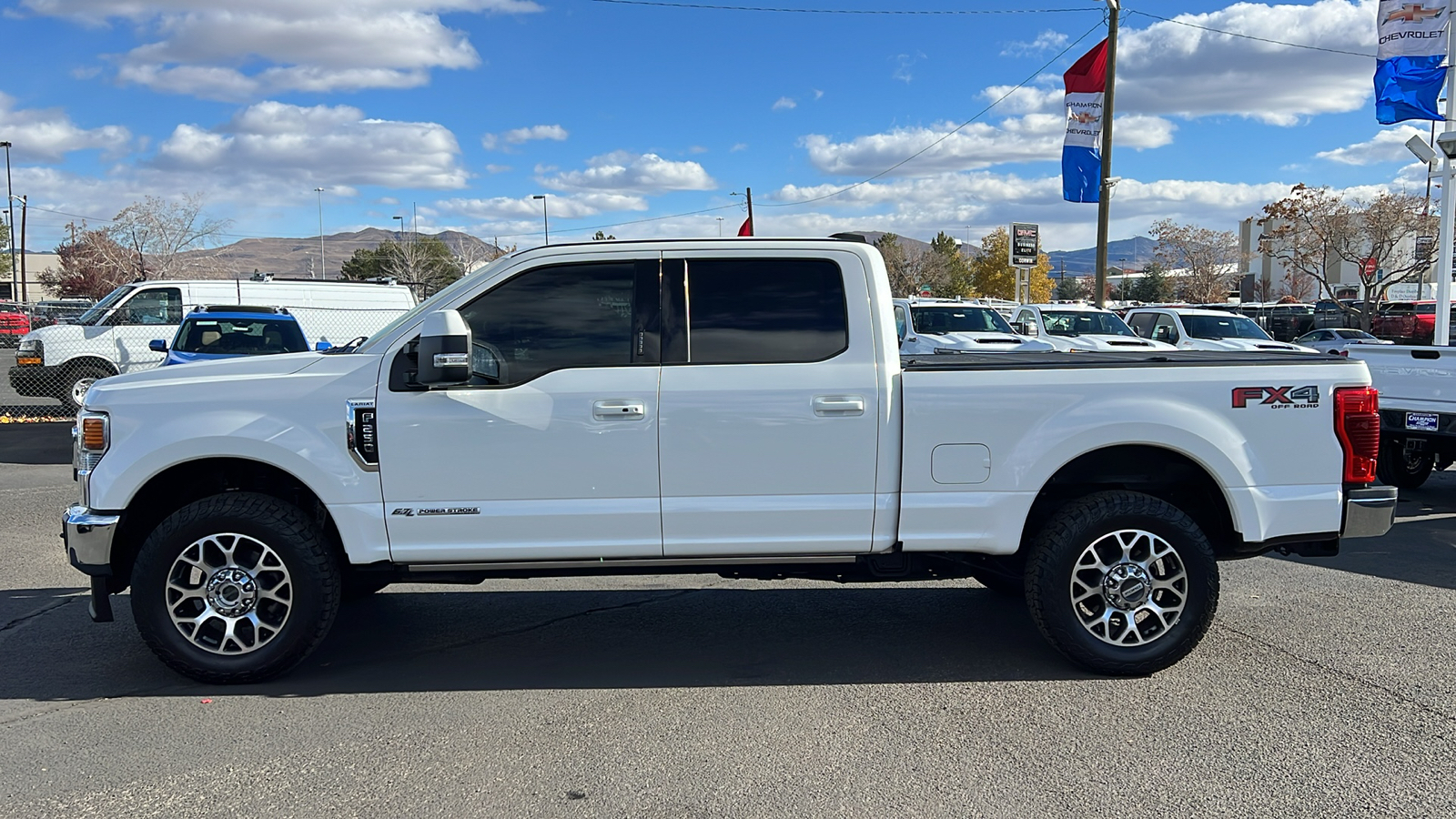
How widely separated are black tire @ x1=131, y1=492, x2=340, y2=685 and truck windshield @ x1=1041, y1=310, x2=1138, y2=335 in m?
16.8

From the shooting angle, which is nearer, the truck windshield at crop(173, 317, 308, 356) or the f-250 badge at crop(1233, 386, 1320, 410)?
the f-250 badge at crop(1233, 386, 1320, 410)

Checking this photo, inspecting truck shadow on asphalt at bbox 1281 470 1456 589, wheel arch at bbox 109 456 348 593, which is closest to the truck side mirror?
wheel arch at bbox 109 456 348 593

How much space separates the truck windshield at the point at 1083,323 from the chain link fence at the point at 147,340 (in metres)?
12.0

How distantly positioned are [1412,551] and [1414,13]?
10.9 meters

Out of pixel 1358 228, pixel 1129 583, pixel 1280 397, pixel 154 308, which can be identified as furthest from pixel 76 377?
pixel 1358 228

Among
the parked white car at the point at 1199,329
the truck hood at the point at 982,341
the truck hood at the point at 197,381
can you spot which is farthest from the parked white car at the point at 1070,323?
the truck hood at the point at 197,381

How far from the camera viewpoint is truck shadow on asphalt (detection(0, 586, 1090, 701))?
16.5ft

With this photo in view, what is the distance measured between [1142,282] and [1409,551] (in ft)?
286

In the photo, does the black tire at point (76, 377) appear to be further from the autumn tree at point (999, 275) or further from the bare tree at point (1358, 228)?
the autumn tree at point (999, 275)

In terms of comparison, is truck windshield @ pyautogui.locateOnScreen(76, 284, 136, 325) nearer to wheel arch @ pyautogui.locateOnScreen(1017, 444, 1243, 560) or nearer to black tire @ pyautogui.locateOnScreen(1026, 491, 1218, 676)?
wheel arch @ pyautogui.locateOnScreen(1017, 444, 1243, 560)

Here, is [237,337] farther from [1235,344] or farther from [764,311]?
[1235,344]

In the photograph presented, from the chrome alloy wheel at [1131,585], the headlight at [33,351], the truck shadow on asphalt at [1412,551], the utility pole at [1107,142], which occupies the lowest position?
the truck shadow on asphalt at [1412,551]

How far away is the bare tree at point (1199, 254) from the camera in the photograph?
59469mm

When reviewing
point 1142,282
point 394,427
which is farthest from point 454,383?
point 1142,282
